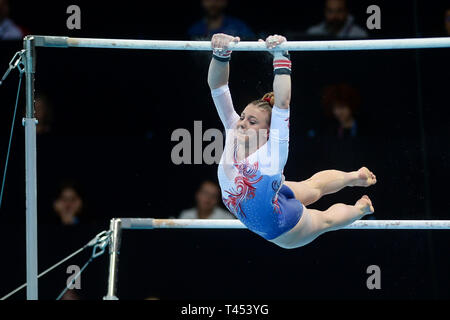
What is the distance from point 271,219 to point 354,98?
1.87 meters

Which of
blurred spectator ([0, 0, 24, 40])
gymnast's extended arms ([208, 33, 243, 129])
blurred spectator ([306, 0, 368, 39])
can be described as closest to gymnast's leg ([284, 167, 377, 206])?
gymnast's extended arms ([208, 33, 243, 129])

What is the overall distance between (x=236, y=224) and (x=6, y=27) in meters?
2.74

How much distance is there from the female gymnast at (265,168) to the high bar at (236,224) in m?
0.27

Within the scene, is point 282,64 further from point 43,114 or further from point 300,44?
point 43,114

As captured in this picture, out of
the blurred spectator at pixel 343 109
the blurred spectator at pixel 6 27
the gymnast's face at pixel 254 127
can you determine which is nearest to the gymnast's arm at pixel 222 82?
the gymnast's face at pixel 254 127

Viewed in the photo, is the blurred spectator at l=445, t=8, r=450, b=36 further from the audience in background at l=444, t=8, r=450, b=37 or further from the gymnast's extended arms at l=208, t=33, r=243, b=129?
the gymnast's extended arms at l=208, t=33, r=243, b=129

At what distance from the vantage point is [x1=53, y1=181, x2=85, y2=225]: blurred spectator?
5.20m

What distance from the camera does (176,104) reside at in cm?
530

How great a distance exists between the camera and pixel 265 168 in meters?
3.59

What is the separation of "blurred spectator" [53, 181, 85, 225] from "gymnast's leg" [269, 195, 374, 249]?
199cm

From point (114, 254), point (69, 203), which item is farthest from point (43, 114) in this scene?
point (114, 254)

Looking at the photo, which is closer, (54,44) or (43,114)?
(54,44)
